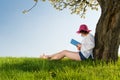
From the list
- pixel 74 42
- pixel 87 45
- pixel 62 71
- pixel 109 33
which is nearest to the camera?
pixel 62 71

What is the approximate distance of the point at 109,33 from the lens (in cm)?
1360

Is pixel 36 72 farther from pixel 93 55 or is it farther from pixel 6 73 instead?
pixel 93 55

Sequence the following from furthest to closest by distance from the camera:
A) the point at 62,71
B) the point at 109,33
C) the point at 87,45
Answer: the point at 87,45 → the point at 109,33 → the point at 62,71

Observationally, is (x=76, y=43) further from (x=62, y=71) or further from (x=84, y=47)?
(x=62, y=71)

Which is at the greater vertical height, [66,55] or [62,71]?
[66,55]

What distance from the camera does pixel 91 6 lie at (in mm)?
19953

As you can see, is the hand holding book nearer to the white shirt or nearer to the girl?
the girl

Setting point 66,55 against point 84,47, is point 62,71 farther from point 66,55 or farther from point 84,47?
point 66,55

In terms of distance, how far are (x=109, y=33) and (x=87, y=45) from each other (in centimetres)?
97

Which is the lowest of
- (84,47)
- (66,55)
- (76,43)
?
(66,55)

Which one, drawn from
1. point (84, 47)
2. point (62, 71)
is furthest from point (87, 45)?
point (62, 71)

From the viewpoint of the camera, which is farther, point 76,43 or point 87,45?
point 76,43

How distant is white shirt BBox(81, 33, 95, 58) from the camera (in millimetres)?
13991

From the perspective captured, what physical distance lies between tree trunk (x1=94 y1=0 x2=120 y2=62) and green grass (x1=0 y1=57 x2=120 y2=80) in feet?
1.91
